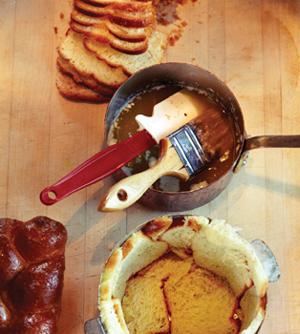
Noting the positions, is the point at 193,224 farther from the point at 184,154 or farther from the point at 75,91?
the point at 75,91

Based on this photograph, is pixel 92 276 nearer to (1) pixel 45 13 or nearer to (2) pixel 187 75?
(2) pixel 187 75

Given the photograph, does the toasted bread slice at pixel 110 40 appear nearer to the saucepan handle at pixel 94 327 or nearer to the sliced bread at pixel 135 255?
the sliced bread at pixel 135 255

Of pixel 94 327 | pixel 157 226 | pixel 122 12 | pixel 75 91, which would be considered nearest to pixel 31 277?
pixel 94 327

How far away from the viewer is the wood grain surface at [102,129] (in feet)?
3.94

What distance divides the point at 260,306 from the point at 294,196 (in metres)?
0.46

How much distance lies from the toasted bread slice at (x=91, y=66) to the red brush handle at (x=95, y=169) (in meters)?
0.28

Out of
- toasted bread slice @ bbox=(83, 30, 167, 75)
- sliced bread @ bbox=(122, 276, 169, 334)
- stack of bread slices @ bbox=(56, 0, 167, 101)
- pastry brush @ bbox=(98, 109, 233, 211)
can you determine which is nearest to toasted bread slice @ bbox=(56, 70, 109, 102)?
stack of bread slices @ bbox=(56, 0, 167, 101)

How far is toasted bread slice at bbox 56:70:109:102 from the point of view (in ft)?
4.18

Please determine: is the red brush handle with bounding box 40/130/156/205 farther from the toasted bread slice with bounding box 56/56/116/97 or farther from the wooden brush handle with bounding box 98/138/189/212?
the toasted bread slice with bounding box 56/56/116/97

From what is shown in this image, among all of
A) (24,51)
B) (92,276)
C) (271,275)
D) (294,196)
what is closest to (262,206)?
(294,196)

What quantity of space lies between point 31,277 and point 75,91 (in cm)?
59

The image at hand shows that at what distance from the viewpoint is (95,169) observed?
1043mm

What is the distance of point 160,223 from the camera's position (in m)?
0.97

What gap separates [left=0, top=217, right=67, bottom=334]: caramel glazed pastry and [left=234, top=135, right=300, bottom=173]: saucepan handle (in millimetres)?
560
